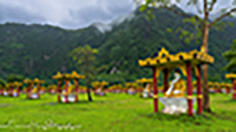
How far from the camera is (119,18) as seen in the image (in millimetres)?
123938

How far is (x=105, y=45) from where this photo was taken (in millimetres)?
95125

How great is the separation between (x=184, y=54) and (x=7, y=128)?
26.2ft

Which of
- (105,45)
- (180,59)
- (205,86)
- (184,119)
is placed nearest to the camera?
(184,119)

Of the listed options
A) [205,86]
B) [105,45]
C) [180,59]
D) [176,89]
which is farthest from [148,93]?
[105,45]

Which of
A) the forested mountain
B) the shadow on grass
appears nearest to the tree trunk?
the shadow on grass

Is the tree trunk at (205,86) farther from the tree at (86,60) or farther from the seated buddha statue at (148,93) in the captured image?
the seated buddha statue at (148,93)

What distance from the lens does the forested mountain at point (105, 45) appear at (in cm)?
7750

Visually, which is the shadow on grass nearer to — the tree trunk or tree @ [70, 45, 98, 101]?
the tree trunk

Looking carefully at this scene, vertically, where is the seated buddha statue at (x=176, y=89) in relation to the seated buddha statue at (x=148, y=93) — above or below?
above

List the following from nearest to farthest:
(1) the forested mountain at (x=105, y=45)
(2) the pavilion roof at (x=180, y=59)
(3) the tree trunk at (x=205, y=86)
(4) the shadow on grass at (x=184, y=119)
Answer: (4) the shadow on grass at (x=184, y=119)
(2) the pavilion roof at (x=180, y=59)
(3) the tree trunk at (x=205, y=86)
(1) the forested mountain at (x=105, y=45)

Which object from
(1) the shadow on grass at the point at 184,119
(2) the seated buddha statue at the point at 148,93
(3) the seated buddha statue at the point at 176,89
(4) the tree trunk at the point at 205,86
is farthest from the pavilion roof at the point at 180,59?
(2) the seated buddha statue at the point at 148,93

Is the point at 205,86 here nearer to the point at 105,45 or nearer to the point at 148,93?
the point at 148,93

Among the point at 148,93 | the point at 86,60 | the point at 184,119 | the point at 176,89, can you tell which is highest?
the point at 86,60

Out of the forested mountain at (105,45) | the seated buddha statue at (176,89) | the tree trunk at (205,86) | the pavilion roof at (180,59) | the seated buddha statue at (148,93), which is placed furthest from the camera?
the forested mountain at (105,45)
